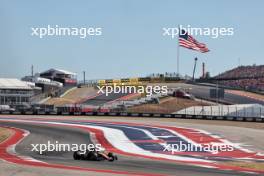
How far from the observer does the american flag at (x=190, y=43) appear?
2012 inches

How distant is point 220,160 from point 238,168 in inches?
101

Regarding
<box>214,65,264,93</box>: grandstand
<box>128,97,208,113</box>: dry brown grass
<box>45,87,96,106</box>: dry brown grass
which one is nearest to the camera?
<box>128,97,208,113</box>: dry brown grass

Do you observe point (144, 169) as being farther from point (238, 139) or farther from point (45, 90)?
point (45, 90)

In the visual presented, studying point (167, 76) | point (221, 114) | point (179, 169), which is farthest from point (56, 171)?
point (167, 76)

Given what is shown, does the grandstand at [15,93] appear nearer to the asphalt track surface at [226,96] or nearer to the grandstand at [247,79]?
the asphalt track surface at [226,96]

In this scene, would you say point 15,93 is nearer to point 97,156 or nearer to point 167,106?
point 167,106

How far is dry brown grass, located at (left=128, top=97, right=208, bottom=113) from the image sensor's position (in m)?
63.8

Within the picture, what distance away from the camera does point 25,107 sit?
212 ft

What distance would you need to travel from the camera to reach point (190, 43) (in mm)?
51406

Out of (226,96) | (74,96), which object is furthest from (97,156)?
(74,96)

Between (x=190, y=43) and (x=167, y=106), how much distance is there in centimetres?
1570

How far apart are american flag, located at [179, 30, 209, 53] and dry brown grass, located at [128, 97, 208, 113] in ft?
44.0

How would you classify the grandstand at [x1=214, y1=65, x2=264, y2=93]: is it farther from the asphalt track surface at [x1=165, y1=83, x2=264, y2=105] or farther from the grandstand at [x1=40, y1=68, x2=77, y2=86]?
the grandstand at [x1=40, y1=68, x2=77, y2=86]

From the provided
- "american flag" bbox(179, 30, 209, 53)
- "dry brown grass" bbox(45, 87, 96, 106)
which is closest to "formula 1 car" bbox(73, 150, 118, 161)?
"american flag" bbox(179, 30, 209, 53)
